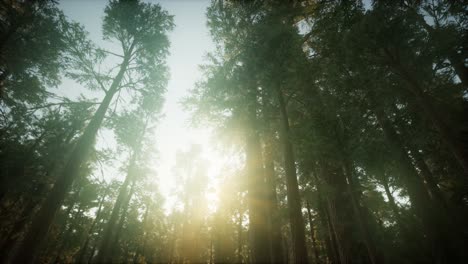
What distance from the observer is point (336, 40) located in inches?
361

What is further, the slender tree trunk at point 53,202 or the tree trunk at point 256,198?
the tree trunk at point 256,198

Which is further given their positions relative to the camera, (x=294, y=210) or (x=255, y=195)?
(x=255, y=195)

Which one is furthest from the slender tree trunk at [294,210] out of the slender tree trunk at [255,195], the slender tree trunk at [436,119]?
the slender tree trunk at [436,119]

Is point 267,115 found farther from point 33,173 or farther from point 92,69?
point 33,173

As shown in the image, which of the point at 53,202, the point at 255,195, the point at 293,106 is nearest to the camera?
the point at 53,202

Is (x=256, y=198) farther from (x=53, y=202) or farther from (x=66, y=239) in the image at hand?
(x=66, y=239)

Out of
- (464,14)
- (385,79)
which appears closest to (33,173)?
(385,79)

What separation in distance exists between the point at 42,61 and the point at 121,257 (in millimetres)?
37320

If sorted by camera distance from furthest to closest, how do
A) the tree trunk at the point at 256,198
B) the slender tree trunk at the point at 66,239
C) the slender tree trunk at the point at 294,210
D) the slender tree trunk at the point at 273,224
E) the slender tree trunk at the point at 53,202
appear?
1. the slender tree trunk at the point at 66,239
2. the tree trunk at the point at 256,198
3. the slender tree trunk at the point at 273,224
4. the slender tree trunk at the point at 53,202
5. the slender tree trunk at the point at 294,210

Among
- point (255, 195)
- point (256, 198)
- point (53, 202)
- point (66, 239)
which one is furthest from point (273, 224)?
point (66, 239)

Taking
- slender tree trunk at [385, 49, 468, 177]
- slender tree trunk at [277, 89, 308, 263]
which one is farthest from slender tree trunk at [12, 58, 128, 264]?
slender tree trunk at [385, 49, 468, 177]

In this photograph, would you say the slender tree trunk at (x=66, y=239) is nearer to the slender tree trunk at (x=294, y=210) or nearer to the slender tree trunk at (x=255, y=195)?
the slender tree trunk at (x=255, y=195)

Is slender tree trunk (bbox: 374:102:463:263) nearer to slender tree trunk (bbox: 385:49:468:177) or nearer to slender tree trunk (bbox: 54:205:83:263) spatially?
slender tree trunk (bbox: 385:49:468:177)

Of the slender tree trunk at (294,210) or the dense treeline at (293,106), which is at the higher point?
the dense treeline at (293,106)
